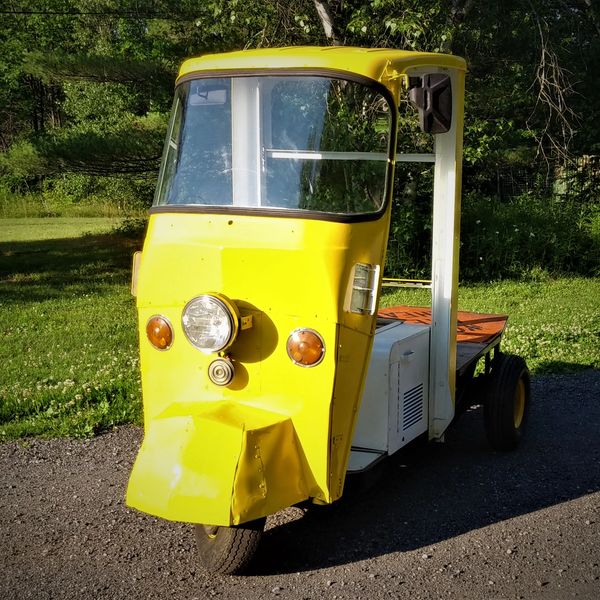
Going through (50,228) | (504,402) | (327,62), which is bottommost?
(50,228)

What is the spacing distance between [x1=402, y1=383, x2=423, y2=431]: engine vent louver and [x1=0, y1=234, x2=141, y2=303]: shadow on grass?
914cm

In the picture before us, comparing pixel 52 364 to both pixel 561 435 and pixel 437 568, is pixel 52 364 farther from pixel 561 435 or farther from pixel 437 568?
pixel 437 568

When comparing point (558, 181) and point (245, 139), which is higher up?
point (245, 139)

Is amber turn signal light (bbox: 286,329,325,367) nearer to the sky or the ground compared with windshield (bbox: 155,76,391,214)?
nearer to the ground

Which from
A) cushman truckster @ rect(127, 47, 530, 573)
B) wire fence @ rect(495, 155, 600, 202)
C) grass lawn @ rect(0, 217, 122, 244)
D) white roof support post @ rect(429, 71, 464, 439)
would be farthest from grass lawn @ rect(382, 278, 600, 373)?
grass lawn @ rect(0, 217, 122, 244)

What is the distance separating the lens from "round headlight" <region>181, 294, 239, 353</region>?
13.5 feet

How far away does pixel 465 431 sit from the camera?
21.6 ft

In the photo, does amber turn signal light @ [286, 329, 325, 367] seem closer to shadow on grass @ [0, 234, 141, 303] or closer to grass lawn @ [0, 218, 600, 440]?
grass lawn @ [0, 218, 600, 440]

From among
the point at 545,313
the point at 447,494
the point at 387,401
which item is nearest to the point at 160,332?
the point at 387,401

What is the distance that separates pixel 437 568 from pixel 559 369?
174 inches

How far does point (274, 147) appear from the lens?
14.4 ft

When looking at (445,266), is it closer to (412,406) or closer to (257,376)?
(412,406)


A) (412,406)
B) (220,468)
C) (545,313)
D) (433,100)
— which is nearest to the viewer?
(220,468)

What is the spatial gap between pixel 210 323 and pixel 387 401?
3.76 ft
